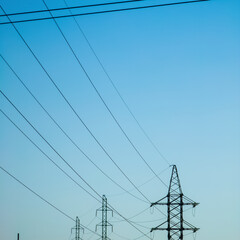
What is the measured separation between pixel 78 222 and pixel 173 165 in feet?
85.6

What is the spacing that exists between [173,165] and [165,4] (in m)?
27.7

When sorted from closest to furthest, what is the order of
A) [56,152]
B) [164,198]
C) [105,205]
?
[56,152], [164,198], [105,205]

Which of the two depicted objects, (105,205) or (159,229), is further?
(105,205)

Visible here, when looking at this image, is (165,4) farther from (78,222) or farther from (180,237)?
(78,222)

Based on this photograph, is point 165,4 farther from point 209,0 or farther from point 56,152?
point 56,152

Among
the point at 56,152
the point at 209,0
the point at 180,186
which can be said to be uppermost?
the point at 180,186

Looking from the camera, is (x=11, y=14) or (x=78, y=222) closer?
(x=11, y=14)

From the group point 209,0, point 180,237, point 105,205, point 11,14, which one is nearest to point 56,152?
point 11,14

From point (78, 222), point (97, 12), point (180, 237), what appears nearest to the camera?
point (97, 12)

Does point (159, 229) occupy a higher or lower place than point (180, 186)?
lower

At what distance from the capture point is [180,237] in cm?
3266

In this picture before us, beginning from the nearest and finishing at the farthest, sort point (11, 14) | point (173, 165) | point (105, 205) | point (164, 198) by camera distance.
→ point (11, 14) → point (164, 198) → point (173, 165) → point (105, 205)

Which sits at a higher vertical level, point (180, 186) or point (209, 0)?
point (180, 186)

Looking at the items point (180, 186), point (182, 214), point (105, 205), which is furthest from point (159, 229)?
point (105, 205)
